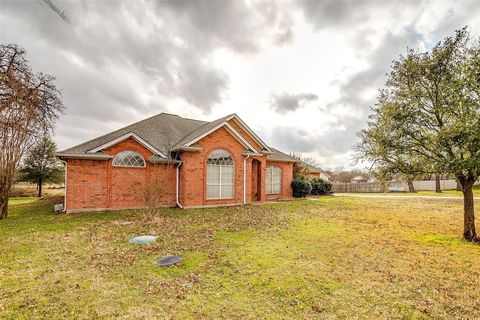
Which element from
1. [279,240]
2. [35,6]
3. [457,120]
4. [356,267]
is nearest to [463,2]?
[457,120]

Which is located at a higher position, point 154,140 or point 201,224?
point 154,140

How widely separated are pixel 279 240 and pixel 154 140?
492 inches

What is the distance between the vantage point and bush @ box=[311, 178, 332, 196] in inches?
1052

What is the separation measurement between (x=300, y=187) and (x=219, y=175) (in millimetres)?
9776

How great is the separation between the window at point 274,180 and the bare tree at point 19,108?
54.0 ft

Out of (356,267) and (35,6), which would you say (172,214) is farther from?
(35,6)

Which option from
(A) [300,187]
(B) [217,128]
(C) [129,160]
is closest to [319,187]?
(A) [300,187]

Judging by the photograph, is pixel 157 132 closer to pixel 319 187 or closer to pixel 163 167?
pixel 163 167

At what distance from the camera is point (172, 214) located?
43.1ft

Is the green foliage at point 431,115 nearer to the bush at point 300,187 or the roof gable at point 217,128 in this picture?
the roof gable at point 217,128

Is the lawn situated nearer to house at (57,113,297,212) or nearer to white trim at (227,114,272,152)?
house at (57,113,297,212)

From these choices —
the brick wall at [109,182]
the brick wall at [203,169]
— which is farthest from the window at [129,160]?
the brick wall at [203,169]

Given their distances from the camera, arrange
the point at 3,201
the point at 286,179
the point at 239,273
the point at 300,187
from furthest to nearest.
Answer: the point at 300,187
the point at 286,179
the point at 3,201
the point at 239,273

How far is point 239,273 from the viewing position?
545cm
